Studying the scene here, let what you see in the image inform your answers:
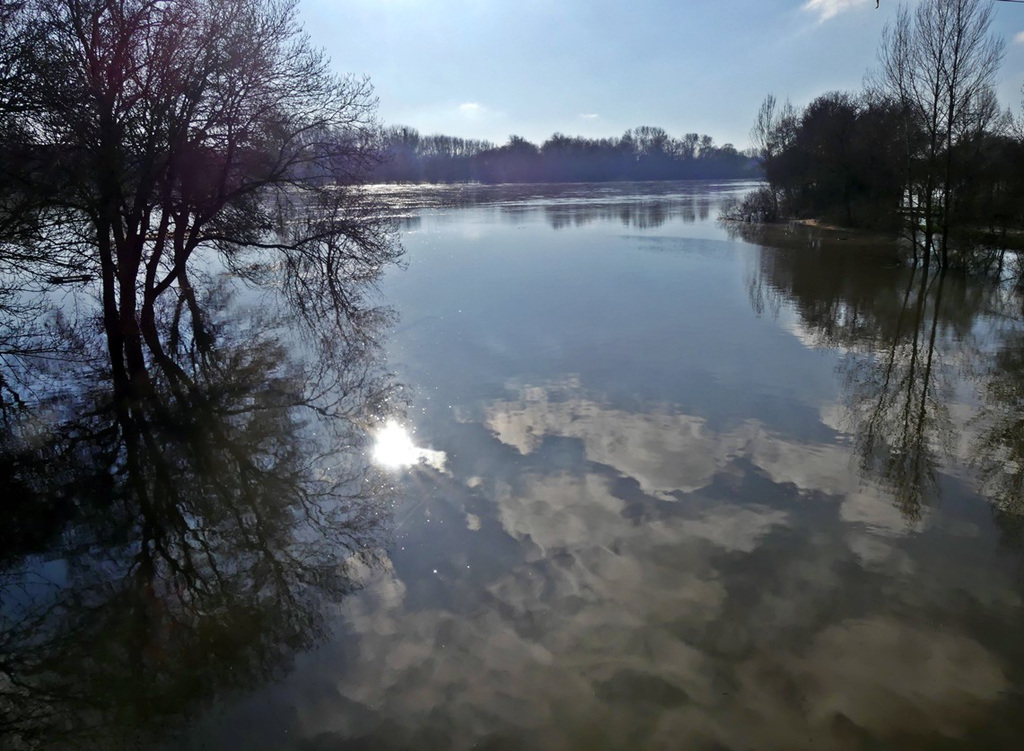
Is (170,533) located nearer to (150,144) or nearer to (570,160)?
(150,144)

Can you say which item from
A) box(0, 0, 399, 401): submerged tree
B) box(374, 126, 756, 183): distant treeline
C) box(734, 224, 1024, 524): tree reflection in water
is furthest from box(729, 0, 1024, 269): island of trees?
box(374, 126, 756, 183): distant treeline

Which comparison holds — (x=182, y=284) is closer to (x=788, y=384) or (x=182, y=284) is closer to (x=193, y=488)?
(x=193, y=488)

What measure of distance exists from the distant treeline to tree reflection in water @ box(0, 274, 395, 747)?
91077mm

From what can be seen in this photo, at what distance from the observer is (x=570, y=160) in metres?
127

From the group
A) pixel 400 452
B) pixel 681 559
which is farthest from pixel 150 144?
pixel 681 559

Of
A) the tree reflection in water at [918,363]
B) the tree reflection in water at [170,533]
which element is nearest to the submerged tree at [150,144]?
the tree reflection in water at [170,533]

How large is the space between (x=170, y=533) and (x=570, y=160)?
420 feet

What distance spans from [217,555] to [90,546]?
1.32m

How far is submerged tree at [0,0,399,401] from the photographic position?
30.9 ft

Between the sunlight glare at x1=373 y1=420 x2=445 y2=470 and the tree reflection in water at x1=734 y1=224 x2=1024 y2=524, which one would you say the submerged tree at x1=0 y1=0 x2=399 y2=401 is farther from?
the tree reflection in water at x1=734 y1=224 x2=1024 y2=524

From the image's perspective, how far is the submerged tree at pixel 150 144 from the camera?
9.41 metres

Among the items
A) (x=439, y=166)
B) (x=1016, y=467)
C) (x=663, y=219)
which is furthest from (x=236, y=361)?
(x=439, y=166)

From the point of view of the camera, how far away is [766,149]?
1802 inches

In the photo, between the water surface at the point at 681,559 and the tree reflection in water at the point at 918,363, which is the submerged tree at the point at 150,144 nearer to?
the water surface at the point at 681,559
